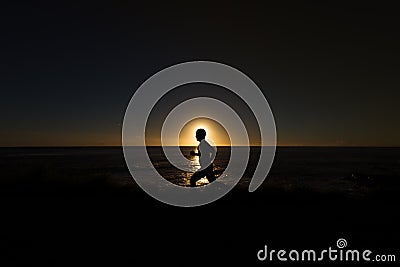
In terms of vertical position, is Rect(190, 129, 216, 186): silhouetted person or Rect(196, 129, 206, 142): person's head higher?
Rect(196, 129, 206, 142): person's head

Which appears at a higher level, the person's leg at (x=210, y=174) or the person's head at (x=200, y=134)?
the person's head at (x=200, y=134)

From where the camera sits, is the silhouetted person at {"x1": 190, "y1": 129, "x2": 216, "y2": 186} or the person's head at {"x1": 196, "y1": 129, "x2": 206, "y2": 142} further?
the person's head at {"x1": 196, "y1": 129, "x2": 206, "y2": 142}

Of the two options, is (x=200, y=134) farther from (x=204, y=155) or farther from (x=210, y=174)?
(x=210, y=174)

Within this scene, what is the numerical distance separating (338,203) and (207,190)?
4.38m

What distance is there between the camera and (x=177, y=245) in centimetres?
616

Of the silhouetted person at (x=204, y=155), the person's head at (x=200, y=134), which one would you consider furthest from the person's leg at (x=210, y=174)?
the person's head at (x=200, y=134)

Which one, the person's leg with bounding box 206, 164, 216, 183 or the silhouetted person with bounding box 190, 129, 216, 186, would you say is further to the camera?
the person's leg with bounding box 206, 164, 216, 183

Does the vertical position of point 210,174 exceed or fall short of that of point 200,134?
it falls short

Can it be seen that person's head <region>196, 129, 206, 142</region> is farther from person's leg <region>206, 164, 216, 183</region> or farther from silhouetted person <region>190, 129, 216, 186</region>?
person's leg <region>206, 164, 216, 183</region>

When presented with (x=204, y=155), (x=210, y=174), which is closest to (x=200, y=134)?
(x=204, y=155)

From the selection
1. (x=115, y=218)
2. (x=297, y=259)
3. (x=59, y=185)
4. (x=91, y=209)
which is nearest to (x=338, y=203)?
(x=297, y=259)

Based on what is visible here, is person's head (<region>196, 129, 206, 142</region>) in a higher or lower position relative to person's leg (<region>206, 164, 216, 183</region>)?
higher

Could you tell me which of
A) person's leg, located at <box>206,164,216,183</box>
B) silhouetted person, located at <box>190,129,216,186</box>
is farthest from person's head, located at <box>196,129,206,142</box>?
person's leg, located at <box>206,164,216,183</box>

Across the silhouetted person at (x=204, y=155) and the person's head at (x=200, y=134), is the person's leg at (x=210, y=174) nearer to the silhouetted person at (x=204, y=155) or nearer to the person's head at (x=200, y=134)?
the silhouetted person at (x=204, y=155)
